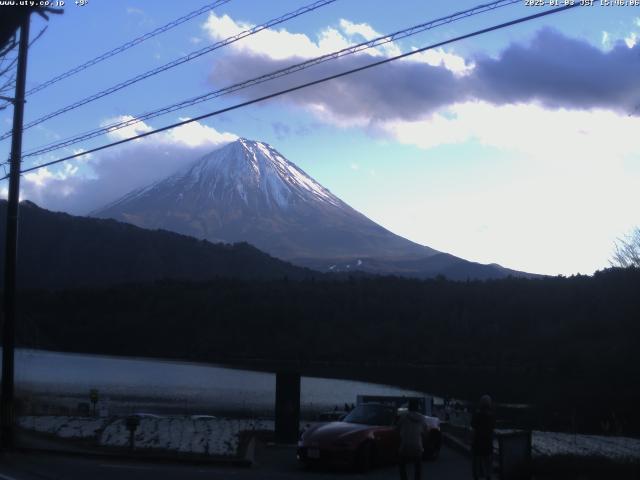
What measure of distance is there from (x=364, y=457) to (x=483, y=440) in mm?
2273

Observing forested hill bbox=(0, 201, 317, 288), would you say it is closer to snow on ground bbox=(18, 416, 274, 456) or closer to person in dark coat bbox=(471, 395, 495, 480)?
snow on ground bbox=(18, 416, 274, 456)

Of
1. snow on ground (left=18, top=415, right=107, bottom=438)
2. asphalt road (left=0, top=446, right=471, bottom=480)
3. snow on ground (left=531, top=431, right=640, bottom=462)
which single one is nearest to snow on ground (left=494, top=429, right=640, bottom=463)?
snow on ground (left=531, top=431, right=640, bottom=462)

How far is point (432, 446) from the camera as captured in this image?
16.7 meters

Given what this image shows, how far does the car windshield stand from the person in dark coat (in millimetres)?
2171

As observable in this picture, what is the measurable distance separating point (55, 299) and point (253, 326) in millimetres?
27638

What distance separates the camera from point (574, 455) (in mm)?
14922

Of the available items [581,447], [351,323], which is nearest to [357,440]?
[581,447]

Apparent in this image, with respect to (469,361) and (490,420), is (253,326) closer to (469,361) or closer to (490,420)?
(469,361)

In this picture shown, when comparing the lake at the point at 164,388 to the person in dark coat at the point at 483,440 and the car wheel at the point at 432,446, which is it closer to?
the car wheel at the point at 432,446

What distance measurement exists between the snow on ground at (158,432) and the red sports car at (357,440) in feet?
7.26

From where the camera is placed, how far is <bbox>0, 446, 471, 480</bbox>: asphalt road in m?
13.7

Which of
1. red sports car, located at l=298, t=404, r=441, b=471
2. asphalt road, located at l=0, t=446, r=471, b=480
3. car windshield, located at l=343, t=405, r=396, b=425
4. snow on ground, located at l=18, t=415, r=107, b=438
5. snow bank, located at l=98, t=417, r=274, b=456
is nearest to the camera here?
asphalt road, located at l=0, t=446, r=471, b=480

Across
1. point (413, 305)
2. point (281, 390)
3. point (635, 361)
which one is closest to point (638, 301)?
point (635, 361)

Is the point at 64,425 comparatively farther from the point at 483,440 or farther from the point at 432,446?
the point at 483,440
